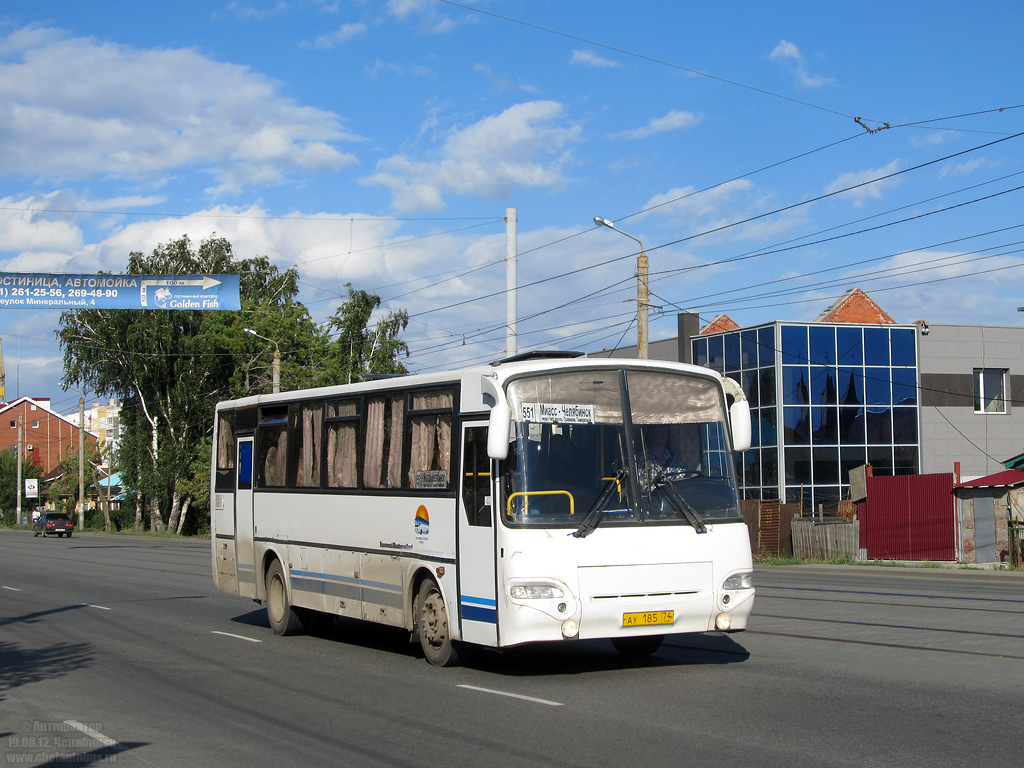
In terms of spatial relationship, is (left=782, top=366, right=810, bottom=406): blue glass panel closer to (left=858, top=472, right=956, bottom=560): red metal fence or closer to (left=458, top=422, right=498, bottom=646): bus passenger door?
(left=858, top=472, right=956, bottom=560): red metal fence

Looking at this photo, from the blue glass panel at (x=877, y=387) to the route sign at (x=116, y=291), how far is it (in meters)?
23.9

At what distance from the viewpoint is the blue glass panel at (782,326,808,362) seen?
1566 inches

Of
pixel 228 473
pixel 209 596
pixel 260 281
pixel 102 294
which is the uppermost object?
pixel 260 281

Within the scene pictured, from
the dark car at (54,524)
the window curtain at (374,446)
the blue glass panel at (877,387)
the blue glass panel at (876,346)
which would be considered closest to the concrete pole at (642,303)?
the window curtain at (374,446)

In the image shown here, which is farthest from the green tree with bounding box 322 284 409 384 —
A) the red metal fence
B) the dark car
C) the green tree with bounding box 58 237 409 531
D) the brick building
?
the brick building

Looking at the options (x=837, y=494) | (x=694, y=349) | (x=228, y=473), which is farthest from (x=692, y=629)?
(x=694, y=349)

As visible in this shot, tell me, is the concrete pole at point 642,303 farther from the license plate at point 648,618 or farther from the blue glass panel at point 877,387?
the blue glass panel at point 877,387

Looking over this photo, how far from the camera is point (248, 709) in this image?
8.87 m

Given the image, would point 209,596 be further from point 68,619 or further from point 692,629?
point 692,629

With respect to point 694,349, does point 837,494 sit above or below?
below

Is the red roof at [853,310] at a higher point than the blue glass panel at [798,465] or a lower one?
→ higher

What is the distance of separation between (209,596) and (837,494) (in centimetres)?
2671

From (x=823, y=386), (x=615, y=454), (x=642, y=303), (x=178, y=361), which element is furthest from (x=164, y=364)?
(x=615, y=454)

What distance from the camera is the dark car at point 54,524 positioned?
6638cm
